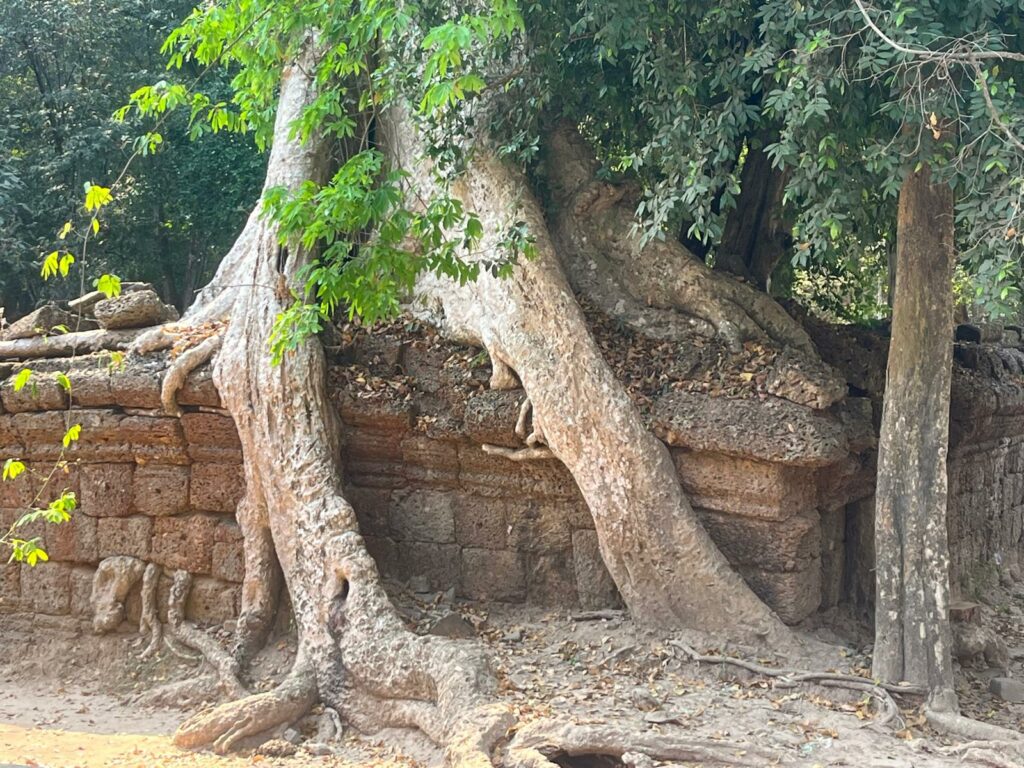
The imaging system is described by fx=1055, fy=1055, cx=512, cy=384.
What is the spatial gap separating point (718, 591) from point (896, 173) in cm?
225

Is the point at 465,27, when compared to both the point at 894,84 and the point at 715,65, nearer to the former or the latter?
the point at 715,65

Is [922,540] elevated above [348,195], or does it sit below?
below

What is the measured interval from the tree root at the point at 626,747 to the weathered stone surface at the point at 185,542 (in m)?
3.12

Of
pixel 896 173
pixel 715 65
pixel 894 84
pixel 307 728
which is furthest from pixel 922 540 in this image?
pixel 307 728

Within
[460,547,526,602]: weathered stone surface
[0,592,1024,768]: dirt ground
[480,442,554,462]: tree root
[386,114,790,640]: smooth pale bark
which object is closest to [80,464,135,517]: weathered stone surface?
[0,592,1024,768]: dirt ground

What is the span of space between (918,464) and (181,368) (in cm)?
424

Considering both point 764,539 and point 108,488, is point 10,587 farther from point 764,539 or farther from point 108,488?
point 764,539

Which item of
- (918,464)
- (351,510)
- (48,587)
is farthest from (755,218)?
(48,587)

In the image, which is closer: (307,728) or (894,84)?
(894,84)

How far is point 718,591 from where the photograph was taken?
17.9 feet

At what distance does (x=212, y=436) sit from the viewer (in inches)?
260

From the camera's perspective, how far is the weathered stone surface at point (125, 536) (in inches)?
268

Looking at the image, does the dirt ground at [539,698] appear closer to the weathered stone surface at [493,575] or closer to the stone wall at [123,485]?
the weathered stone surface at [493,575]

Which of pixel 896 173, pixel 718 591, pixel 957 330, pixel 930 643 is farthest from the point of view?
pixel 957 330
